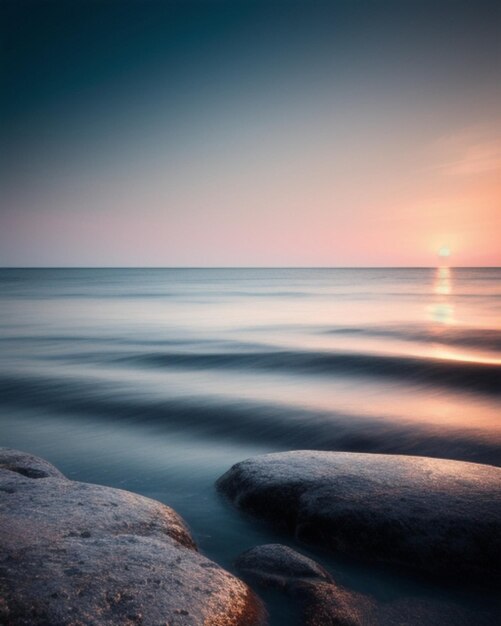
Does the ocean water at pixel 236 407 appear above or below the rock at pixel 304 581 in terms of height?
below

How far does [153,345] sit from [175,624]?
1096cm

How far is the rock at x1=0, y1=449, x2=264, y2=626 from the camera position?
1.85m

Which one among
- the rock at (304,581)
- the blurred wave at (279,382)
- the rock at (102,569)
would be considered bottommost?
the blurred wave at (279,382)

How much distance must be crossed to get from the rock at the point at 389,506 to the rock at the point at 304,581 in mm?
387

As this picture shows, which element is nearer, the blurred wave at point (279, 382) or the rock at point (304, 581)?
the rock at point (304, 581)

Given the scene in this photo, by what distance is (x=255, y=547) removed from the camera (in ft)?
9.33

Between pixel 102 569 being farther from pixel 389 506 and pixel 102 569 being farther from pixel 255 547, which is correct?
pixel 389 506

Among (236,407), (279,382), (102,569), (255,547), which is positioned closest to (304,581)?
(255,547)

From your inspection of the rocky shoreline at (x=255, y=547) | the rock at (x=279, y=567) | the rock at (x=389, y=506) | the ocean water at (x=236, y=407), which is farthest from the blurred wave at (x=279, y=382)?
the rock at (x=279, y=567)

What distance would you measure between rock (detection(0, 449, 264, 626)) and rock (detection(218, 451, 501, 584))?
2.55 feet

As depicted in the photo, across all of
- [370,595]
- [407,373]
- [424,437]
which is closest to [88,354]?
[407,373]

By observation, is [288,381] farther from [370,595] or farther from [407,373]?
[370,595]

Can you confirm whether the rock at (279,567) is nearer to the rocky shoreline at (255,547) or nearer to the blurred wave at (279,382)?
the rocky shoreline at (255,547)

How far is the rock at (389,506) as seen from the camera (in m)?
2.79
